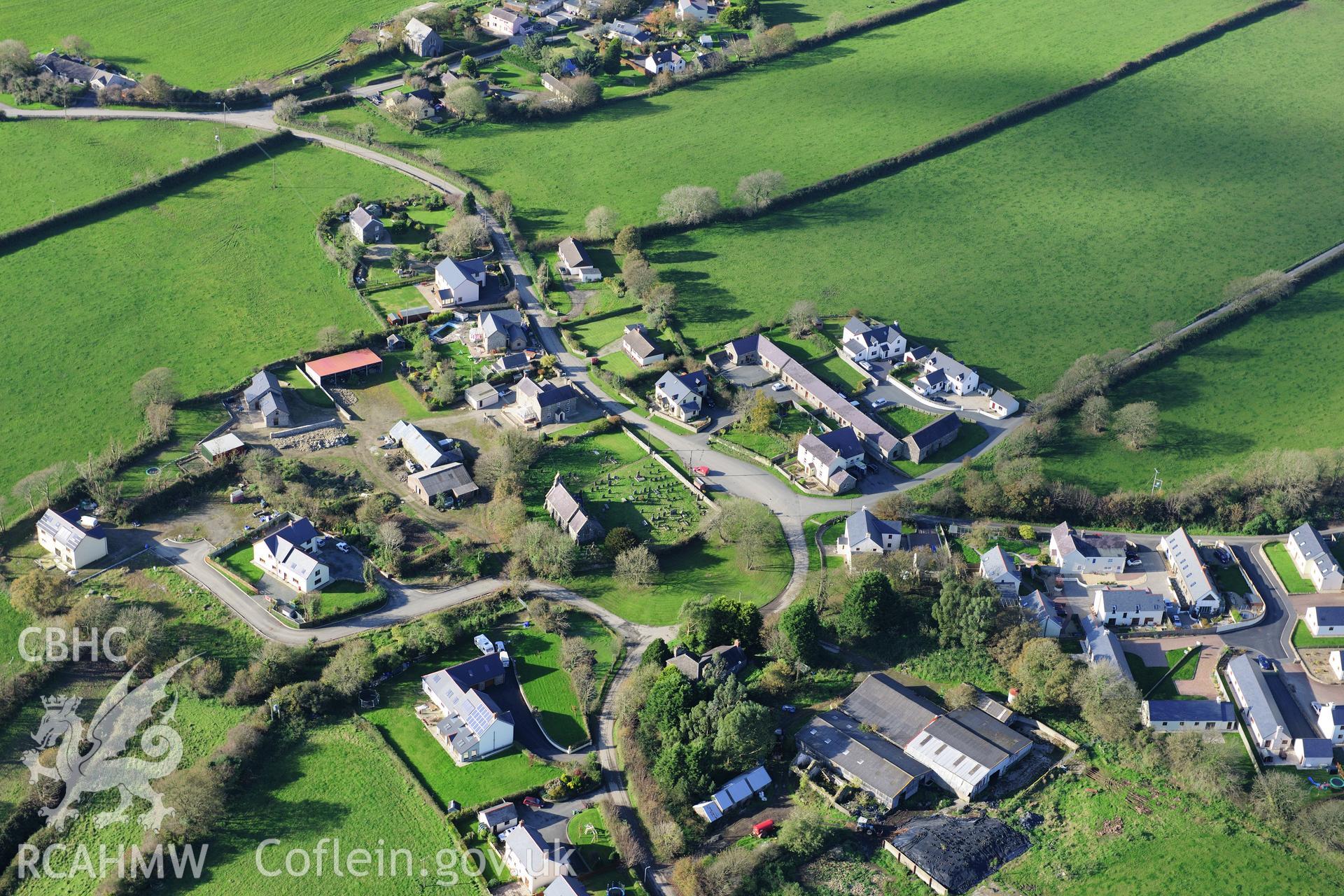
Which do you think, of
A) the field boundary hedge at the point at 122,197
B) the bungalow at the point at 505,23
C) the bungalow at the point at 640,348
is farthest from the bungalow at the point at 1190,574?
the bungalow at the point at 505,23

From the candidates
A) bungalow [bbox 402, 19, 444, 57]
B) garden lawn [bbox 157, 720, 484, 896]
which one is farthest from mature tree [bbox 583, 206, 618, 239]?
garden lawn [bbox 157, 720, 484, 896]

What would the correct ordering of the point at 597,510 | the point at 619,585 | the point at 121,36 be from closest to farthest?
1. the point at 619,585
2. the point at 597,510
3. the point at 121,36

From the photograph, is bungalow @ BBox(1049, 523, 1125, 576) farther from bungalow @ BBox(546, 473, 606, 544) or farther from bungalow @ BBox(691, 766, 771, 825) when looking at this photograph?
bungalow @ BBox(546, 473, 606, 544)

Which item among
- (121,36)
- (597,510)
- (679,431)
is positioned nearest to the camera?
(597,510)

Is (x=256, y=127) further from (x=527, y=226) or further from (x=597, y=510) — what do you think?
(x=597, y=510)

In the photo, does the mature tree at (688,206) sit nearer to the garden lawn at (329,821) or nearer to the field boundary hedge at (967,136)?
the field boundary hedge at (967,136)

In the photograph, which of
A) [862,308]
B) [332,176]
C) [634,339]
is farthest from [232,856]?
[332,176]

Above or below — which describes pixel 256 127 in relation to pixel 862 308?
above

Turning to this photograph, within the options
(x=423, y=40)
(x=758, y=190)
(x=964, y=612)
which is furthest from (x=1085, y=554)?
(x=423, y=40)
